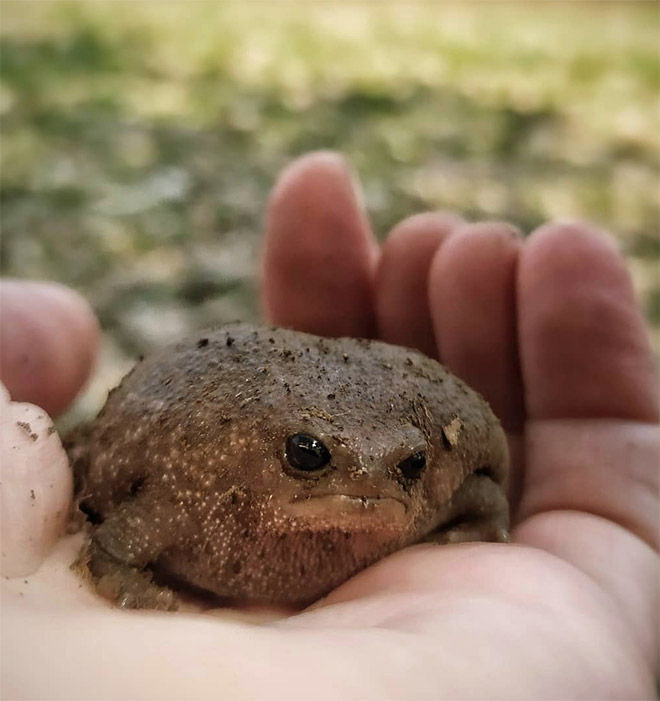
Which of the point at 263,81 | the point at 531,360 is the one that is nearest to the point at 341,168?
the point at 531,360

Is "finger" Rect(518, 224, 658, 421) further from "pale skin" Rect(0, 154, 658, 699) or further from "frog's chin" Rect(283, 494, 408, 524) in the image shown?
"frog's chin" Rect(283, 494, 408, 524)

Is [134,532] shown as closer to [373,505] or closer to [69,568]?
[69,568]

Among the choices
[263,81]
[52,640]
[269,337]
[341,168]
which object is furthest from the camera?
[263,81]

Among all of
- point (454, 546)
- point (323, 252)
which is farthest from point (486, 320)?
point (454, 546)

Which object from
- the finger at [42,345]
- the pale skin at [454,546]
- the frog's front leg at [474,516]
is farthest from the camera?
the finger at [42,345]

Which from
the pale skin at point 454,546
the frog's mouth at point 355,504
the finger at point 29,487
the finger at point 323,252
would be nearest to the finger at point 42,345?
the pale skin at point 454,546

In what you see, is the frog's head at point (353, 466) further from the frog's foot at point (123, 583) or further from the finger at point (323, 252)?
the finger at point (323, 252)
